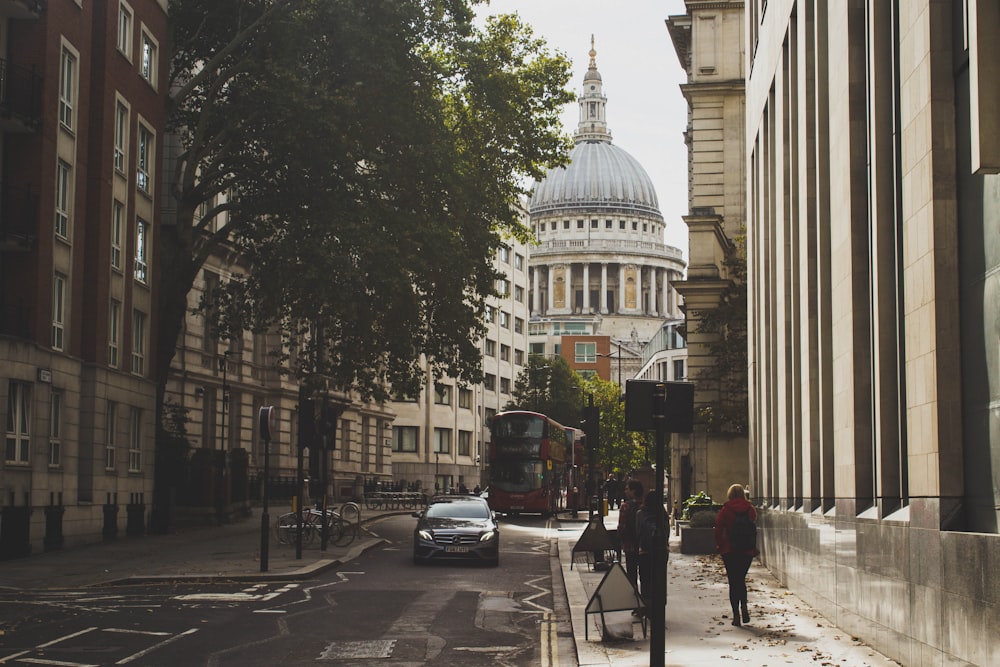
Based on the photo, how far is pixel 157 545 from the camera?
104 feet

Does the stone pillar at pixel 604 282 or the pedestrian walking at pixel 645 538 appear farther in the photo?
the stone pillar at pixel 604 282

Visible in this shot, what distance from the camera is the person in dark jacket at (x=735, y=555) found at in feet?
53.3

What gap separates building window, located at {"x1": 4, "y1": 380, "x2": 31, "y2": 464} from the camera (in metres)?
27.3

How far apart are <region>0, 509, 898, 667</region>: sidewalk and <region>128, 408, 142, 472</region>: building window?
6.56 ft

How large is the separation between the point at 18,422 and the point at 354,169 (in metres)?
10.9

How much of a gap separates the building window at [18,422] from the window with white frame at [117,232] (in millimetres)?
6716

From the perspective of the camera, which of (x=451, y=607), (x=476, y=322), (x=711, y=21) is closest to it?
(x=451, y=607)

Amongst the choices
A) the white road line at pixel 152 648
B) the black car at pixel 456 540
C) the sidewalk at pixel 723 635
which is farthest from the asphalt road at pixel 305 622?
the black car at pixel 456 540

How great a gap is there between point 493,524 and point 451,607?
878 cm

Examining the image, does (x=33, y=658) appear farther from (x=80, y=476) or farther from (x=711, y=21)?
(x=711, y=21)

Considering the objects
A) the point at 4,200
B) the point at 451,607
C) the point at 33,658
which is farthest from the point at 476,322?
the point at 33,658

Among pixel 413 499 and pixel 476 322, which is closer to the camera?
pixel 476 322

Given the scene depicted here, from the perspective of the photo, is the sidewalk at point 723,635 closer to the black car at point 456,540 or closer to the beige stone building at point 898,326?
the beige stone building at point 898,326

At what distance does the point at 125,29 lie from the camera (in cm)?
3491
